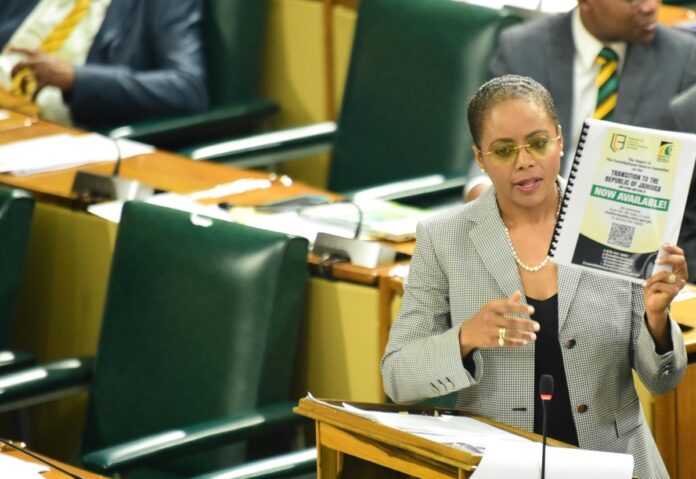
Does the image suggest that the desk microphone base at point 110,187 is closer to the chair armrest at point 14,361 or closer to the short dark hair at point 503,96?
the chair armrest at point 14,361

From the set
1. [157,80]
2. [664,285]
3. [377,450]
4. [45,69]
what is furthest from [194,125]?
[664,285]

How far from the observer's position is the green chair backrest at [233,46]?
473 centimetres

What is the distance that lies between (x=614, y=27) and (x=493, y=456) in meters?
1.63

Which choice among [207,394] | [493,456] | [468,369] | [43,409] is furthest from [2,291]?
[493,456]

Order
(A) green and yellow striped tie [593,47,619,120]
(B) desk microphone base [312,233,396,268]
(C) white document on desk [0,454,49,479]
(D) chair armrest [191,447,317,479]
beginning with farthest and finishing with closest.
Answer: (A) green and yellow striped tie [593,47,619,120]
(B) desk microphone base [312,233,396,268]
(D) chair armrest [191,447,317,479]
(C) white document on desk [0,454,49,479]

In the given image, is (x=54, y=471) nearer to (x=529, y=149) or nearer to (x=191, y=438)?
(x=191, y=438)

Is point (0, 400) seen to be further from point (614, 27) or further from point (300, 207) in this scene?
point (614, 27)

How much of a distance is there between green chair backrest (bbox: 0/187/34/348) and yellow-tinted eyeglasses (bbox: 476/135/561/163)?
1.38 m

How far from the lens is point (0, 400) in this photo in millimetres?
3111

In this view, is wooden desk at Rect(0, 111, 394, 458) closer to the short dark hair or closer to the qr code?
the short dark hair

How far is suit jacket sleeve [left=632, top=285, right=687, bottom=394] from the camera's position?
231 centimetres

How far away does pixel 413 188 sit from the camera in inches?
154

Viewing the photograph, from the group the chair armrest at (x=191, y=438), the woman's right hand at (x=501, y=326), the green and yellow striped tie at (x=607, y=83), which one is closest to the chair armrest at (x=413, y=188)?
the green and yellow striped tie at (x=607, y=83)

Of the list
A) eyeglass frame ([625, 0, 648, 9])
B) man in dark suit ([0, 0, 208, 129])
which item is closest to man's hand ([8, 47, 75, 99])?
man in dark suit ([0, 0, 208, 129])
